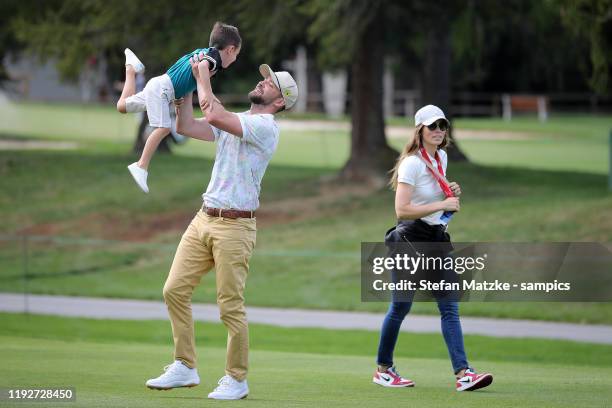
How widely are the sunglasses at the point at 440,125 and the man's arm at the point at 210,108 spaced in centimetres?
165

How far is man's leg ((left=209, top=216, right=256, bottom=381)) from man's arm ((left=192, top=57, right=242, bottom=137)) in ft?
2.21

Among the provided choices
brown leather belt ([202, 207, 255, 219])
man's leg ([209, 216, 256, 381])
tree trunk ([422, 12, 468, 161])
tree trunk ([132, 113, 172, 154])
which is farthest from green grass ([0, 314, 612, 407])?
tree trunk ([132, 113, 172, 154])

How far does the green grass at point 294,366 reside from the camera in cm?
842

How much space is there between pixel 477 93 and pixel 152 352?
49285 mm

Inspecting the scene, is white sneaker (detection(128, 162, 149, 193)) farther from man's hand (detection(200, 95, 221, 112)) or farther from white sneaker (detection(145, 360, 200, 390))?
white sneaker (detection(145, 360, 200, 390))

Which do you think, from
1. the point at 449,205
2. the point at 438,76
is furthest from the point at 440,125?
the point at 438,76

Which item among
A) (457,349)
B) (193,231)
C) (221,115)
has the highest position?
(221,115)

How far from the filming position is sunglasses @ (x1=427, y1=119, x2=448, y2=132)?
29.5 ft

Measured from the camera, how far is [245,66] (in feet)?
149

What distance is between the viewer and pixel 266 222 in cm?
2469

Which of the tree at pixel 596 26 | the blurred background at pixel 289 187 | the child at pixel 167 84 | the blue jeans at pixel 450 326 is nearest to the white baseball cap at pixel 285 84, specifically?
the child at pixel 167 84

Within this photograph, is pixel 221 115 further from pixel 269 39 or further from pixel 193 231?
pixel 269 39

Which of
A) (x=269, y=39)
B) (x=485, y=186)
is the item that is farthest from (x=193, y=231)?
(x=485, y=186)

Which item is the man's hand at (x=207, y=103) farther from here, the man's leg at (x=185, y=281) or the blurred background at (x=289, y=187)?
the blurred background at (x=289, y=187)
